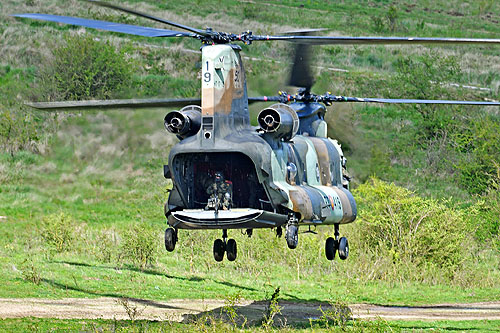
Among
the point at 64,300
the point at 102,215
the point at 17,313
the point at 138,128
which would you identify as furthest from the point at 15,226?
the point at 138,128

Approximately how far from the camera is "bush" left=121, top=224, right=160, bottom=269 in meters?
34.1

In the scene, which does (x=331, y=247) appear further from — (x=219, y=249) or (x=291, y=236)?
(x=291, y=236)

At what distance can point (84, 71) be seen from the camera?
138 ft

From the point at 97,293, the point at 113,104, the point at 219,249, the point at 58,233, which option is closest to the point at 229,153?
the point at 113,104

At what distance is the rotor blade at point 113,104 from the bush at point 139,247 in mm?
15457

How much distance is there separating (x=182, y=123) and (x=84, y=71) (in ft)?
85.5

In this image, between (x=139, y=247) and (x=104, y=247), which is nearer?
(x=139, y=247)

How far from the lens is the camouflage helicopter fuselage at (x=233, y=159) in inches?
663

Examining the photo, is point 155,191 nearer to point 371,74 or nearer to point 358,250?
point 358,250

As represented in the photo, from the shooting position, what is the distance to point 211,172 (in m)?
17.7

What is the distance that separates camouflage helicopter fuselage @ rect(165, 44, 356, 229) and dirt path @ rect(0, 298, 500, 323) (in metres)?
4.58

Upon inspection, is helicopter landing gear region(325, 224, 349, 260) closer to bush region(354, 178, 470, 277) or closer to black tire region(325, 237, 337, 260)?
black tire region(325, 237, 337, 260)

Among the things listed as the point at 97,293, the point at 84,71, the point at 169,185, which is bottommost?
the point at 97,293

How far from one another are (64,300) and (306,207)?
10772 mm
